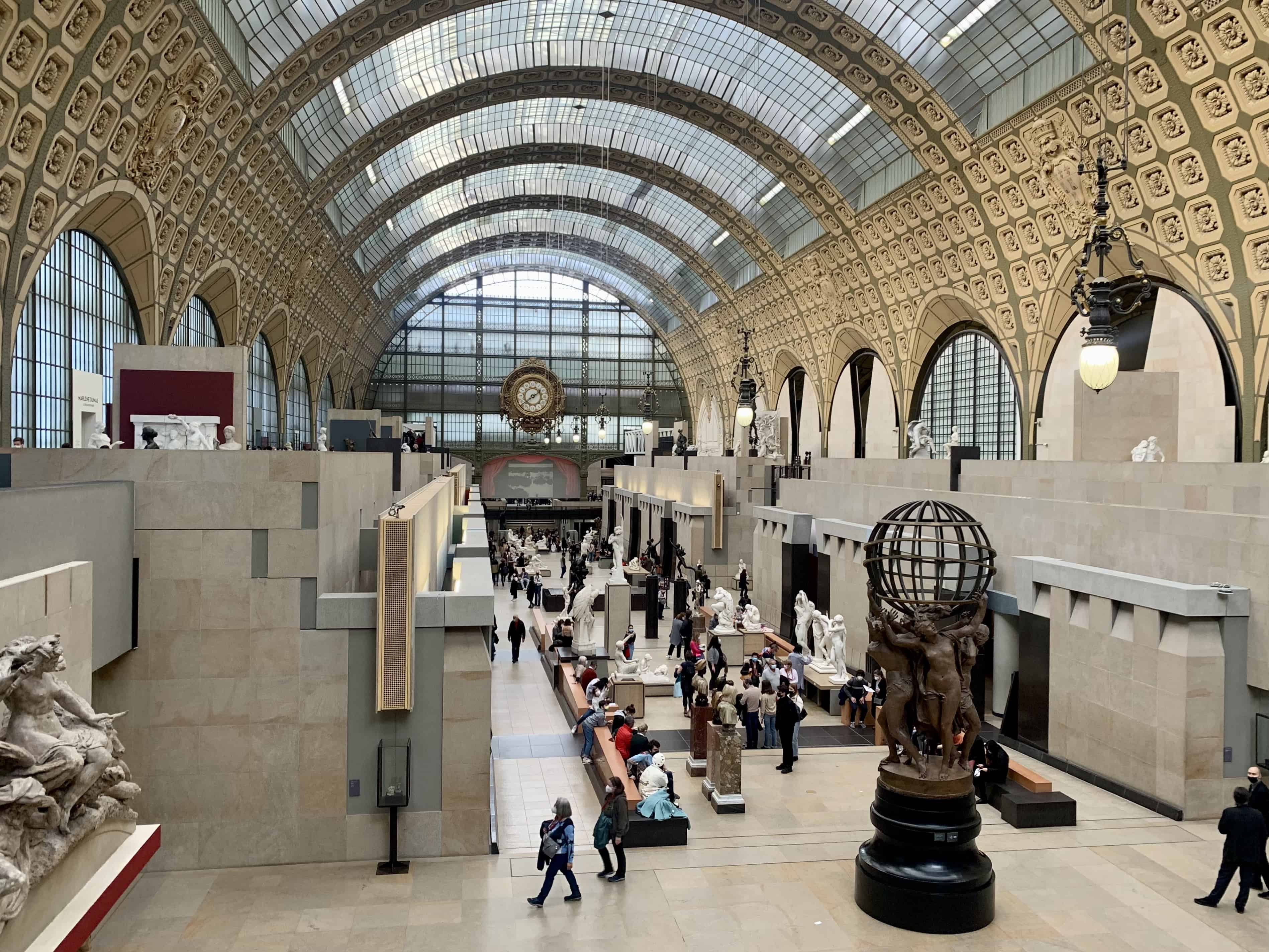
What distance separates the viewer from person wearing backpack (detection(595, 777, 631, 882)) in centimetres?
952

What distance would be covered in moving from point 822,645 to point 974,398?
17610mm

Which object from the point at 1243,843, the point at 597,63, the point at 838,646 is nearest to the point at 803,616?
the point at 838,646

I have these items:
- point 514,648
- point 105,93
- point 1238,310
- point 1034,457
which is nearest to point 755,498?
point 1034,457

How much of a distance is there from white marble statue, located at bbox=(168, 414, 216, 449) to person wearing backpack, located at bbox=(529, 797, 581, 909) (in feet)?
24.5

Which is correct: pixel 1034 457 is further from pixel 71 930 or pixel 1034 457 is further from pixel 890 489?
pixel 71 930

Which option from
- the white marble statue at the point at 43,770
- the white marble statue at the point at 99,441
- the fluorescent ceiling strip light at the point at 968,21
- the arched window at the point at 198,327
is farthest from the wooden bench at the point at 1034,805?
the arched window at the point at 198,327

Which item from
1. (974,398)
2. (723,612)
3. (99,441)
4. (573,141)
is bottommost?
(723,612)

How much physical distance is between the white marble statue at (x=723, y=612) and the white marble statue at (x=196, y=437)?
420 inches

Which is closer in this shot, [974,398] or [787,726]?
[787,726]

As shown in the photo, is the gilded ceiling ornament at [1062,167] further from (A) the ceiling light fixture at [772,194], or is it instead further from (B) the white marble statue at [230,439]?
(B) the white marble statue at [230,439]

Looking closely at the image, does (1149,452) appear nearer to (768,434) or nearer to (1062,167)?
(1062,167)

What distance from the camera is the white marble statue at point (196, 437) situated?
1350cm

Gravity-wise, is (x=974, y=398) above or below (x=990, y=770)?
above

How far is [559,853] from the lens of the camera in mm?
8922
